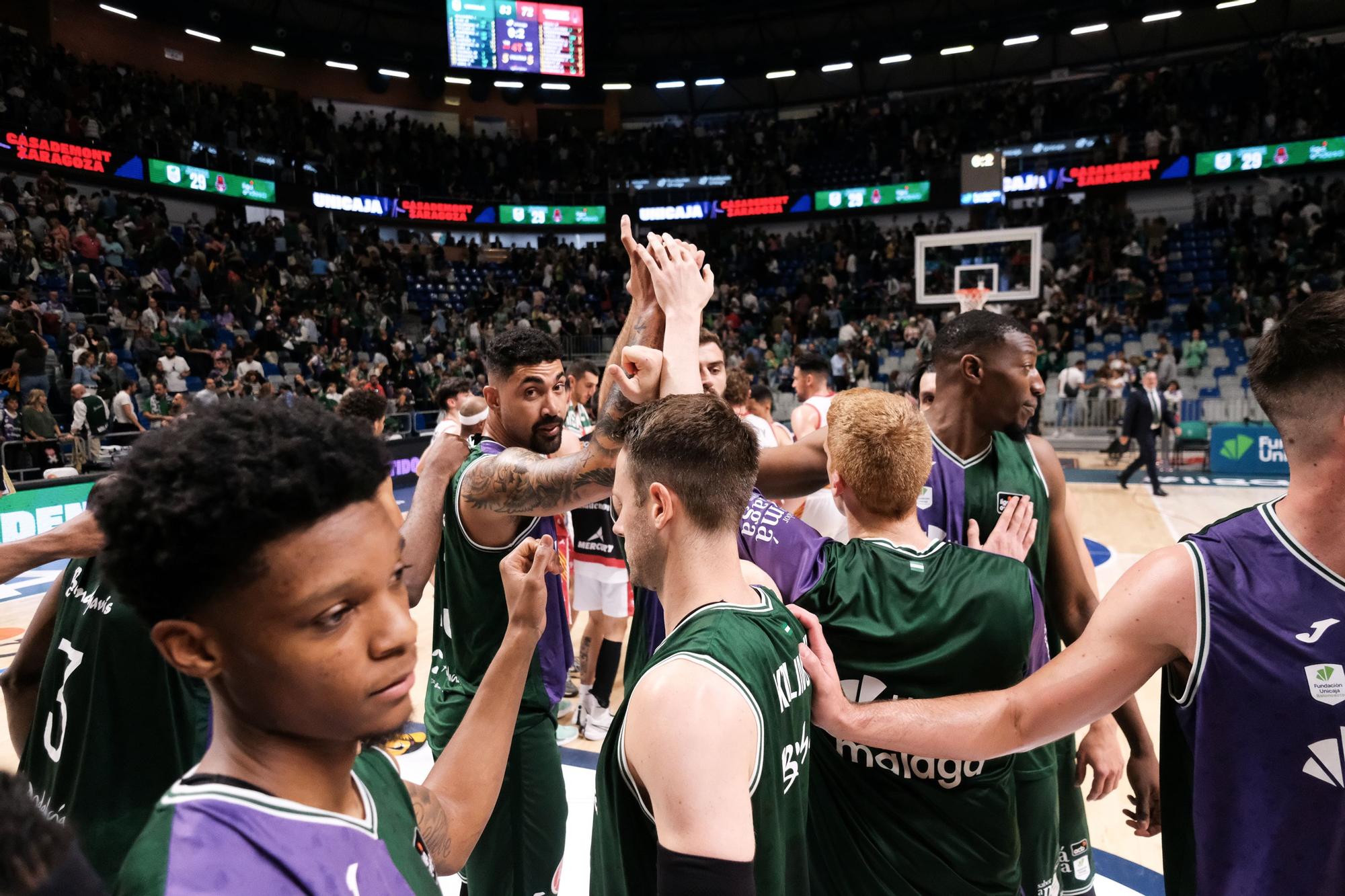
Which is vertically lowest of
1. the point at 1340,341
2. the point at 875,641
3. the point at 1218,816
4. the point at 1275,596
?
the point at 1218,816

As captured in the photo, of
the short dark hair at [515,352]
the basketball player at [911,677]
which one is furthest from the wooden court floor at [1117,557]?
the short dark hair at [515,352]

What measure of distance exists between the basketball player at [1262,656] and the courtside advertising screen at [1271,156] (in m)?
25.7

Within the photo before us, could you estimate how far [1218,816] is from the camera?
1652 mm

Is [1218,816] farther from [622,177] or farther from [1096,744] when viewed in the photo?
[622,177]

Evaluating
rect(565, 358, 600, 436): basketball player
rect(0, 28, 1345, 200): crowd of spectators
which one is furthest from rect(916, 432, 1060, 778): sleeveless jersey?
rect(0, 28, 1345, 200): crowd of spectators

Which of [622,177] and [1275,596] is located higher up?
[622,177]

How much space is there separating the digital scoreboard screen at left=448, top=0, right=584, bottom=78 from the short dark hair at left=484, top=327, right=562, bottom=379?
26.4m

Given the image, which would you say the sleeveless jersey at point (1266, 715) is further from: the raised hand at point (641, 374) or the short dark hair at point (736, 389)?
the short dark hair at point (736, 389)

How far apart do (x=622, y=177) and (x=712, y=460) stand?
1165 inches

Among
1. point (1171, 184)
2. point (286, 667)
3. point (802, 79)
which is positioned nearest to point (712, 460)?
point (286, 667)

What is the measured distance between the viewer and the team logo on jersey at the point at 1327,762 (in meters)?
1.55

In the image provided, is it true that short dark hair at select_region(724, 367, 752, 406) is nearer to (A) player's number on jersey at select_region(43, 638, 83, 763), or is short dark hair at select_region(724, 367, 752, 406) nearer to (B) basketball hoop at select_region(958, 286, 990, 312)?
(A) player's number on jersey at select_region(43, 638, 83, 763)

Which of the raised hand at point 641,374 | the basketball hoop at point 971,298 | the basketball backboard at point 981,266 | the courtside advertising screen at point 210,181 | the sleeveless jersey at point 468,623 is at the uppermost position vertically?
the courtside advertising screen at point 210,181

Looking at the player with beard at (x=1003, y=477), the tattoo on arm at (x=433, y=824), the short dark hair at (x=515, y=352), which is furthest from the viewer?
the short dark hair at (x=515, y=352)
